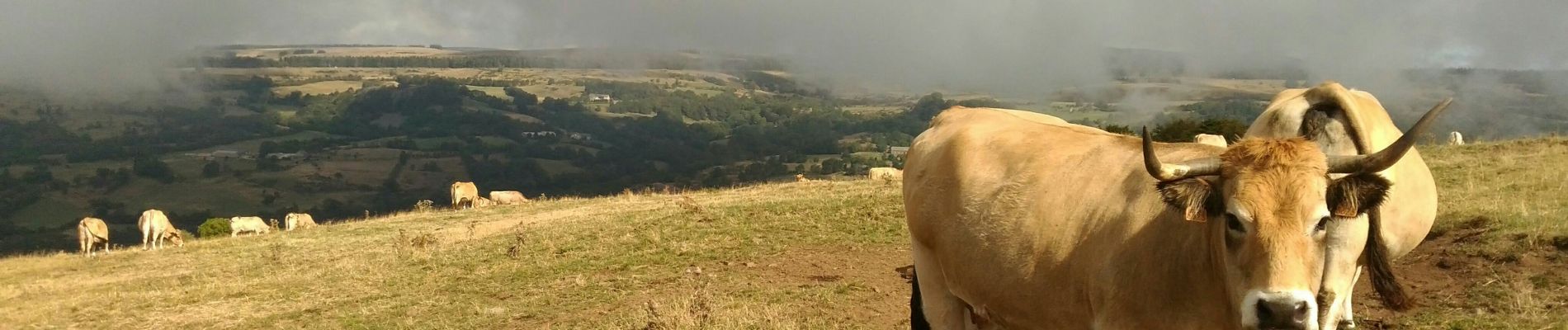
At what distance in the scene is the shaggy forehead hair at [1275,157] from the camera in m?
3.98

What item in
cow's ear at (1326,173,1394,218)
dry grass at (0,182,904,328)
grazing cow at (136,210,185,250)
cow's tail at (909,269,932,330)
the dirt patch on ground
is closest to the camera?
cow's ear at (1326,173,1394,218)

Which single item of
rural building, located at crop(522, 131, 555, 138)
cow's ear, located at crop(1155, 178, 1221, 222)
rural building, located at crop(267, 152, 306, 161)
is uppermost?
cow's ear, located at crop(1155, 178, 1221, 222)

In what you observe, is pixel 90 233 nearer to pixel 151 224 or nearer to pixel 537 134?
pixel 151 224

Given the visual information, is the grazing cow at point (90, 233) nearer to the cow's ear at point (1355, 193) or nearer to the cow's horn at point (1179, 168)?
the cow's horn at point (1179, 168)

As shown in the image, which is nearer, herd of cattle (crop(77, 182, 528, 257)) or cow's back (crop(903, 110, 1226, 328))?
cow's back (crop(903, 110, 1226, 328))

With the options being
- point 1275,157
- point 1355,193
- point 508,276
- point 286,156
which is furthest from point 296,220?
point 286,156

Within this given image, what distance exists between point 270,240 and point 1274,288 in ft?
83.5

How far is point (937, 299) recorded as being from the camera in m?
6.62

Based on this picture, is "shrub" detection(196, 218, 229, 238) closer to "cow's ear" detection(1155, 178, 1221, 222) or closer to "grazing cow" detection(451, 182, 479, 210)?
"grazing cow" detection(451, 182, 479, 210)

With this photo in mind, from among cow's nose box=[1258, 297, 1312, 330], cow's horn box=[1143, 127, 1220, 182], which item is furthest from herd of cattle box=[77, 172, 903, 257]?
cow's nose box=[1258, 297, 1312, 330]

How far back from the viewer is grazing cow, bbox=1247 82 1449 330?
16.0 feet

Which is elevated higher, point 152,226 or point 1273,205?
point 1273,205

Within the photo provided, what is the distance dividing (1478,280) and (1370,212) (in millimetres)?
5133

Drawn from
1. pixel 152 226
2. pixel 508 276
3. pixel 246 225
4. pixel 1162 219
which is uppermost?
pixel 1162 219
